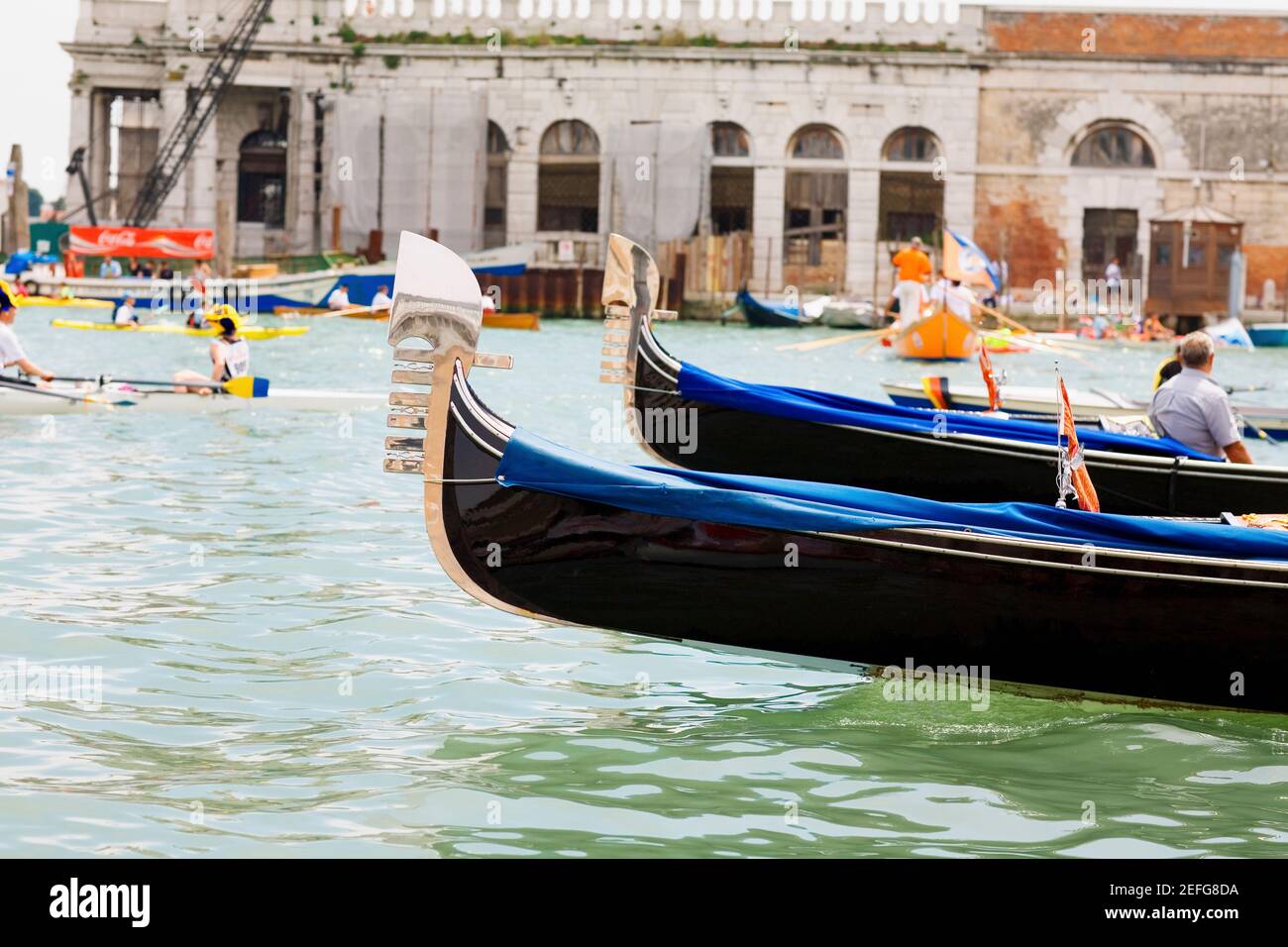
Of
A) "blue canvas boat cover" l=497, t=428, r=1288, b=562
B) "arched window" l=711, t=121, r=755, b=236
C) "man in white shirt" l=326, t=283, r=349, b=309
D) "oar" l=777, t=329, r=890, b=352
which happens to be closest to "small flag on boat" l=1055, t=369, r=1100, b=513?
"blue canvas boat cover" l=497, t=428, r=1288, b=562

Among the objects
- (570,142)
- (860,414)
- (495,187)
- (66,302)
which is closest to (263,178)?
(495,187)

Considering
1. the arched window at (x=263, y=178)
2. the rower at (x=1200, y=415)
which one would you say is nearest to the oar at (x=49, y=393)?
the rower at (x=1200, y=415)

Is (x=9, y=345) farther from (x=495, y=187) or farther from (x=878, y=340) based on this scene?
(x=495, y=187)

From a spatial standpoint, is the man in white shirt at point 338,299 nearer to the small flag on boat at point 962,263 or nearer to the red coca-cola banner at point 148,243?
the red coca-cola banner at point 148,243

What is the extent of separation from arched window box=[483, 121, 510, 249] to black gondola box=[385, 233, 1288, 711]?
27.6m

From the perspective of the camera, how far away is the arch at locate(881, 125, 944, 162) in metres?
31.6

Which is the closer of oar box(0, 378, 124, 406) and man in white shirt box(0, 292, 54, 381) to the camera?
man in white shirt box(0, 292, 54, 381)

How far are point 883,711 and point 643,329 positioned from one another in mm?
3132

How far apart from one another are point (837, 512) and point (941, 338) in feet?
51.3

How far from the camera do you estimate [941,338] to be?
20.5 meters

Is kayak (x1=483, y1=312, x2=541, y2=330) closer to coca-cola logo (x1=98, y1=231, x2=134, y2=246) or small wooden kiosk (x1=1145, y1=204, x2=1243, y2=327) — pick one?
coca-cola logo (x1=98, y1=231, x2=134, y2=246)

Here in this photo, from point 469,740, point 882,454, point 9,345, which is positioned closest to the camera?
point 469,740

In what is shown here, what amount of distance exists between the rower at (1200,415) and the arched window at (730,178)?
81.0ft
